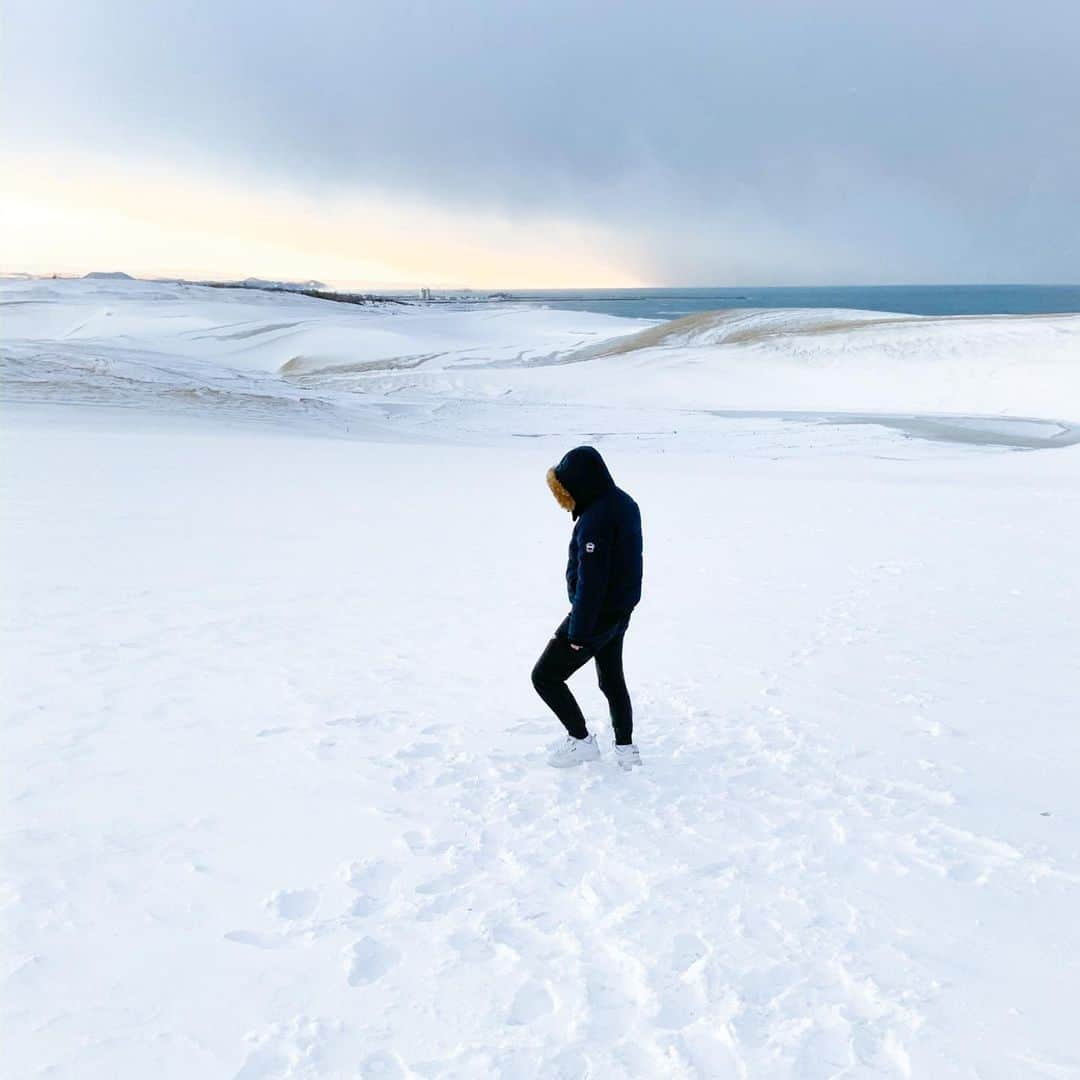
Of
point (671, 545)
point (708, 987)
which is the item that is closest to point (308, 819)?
point (708, 987)

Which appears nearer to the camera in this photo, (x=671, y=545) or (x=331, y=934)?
(x=331, y=934)

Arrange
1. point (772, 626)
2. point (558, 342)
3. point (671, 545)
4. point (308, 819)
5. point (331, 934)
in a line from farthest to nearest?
point (558, 342) → point (671, 545) → point (772, 626) → point (308, 819) → point (331, 934)

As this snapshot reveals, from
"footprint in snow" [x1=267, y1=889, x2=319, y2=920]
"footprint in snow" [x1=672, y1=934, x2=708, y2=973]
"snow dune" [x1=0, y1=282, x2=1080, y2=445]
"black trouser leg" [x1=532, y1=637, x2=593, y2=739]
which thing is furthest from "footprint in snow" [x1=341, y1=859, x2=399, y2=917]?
"snow dune" [x1=0, y1=282, x2=1080, y2=445]

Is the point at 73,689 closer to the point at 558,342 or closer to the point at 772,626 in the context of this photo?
the point at 772,626

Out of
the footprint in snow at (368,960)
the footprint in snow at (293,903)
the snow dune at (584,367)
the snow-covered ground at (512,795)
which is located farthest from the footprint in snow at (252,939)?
the snow dune at (584,367)

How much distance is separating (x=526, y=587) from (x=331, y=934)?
18.9ft

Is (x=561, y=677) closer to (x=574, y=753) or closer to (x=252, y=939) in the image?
(x=574, y=753)

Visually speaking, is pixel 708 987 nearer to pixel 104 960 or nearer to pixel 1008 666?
pixel 104 960

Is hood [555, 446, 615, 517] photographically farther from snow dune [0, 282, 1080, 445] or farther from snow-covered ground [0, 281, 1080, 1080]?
snow dune [0, 282, 1080, 445]

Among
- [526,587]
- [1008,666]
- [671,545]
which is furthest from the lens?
[671,545]

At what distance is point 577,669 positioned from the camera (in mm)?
5074

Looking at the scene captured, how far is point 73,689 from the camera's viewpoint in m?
6.02

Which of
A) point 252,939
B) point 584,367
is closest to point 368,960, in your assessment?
point 252,939

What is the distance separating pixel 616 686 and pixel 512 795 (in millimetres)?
776
